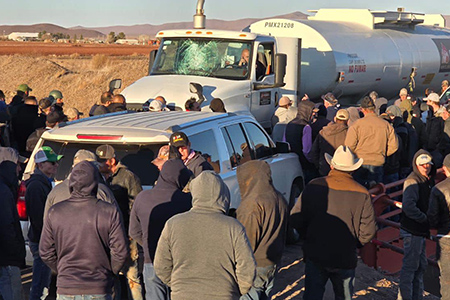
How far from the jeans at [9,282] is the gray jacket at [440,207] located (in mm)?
4055

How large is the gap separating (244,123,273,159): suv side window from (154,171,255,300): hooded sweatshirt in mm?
4355

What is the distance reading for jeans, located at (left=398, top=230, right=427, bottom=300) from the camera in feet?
25.1

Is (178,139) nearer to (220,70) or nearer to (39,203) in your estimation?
(39,203)

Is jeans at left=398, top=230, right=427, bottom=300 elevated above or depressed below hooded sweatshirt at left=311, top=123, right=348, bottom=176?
below

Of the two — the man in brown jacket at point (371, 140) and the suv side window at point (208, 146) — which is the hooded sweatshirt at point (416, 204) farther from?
the man in brown jacket at point (371, 140)

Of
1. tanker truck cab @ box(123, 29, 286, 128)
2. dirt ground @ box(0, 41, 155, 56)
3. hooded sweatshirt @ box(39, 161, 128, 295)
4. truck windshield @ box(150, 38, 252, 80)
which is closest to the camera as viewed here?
hooded sweatshirt @ box(39, 161, 128, 295)

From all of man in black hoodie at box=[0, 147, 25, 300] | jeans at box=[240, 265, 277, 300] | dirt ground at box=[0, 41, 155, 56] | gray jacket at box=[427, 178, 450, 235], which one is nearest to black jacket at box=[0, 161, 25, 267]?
man in black hoodie at box=[0, 147, 25, 300]

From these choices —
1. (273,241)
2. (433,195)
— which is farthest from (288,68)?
(273,241)

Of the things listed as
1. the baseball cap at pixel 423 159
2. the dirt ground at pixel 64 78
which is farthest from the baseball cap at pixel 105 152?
the dirt ground at pixel 64 78

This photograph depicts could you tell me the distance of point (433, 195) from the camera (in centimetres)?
743

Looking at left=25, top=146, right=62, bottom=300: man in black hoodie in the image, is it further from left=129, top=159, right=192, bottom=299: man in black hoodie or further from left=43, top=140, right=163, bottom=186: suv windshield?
left=129, top=159, right=192, bottom=299: man in black hoodie

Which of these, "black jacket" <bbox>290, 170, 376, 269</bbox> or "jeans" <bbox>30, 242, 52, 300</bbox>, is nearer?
"black jacket" <bbox>290, 170, 376, 269</bbox>

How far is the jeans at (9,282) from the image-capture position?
651cm

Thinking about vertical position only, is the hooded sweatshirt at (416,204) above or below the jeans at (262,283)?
above
